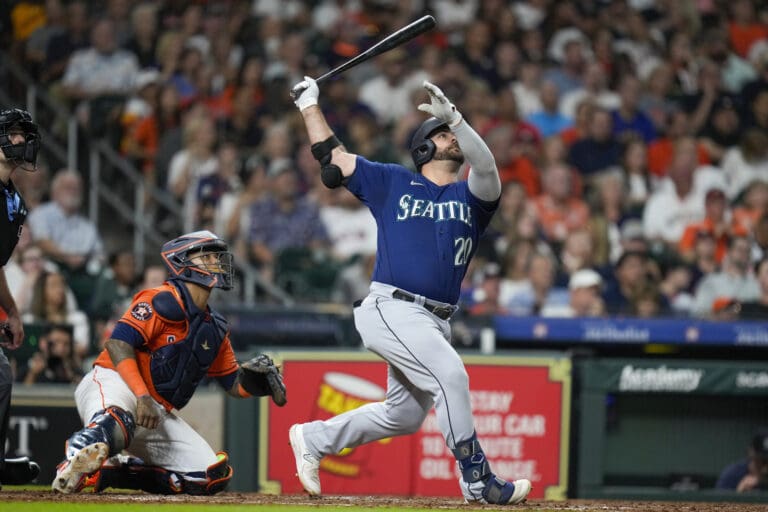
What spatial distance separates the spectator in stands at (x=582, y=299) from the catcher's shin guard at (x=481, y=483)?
3.99m

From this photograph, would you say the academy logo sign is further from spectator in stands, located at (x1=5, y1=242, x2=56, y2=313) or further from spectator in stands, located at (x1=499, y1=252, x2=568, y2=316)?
spectator in stands, located at (x1=5, y1=242, x2=56, y2=313)

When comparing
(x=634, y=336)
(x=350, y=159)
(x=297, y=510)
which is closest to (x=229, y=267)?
(x=350, y=159)

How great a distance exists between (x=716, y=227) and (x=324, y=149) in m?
6.36

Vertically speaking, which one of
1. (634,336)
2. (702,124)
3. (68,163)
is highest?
(702,124)

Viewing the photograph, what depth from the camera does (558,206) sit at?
10992 mm

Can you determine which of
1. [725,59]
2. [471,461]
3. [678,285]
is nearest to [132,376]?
[471,461]

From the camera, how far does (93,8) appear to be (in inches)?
464

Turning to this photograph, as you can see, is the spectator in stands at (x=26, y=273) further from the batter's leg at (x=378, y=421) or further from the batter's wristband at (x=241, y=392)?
the batter's leg at (x=378, y=421)

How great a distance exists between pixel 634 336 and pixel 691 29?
5.20 m

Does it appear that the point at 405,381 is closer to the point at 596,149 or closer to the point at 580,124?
the point at 596,149

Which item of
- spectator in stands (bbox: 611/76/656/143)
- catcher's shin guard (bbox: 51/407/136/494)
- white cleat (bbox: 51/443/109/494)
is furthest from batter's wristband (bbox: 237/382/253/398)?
spectator in stands (bbox: 611/76/656/143)

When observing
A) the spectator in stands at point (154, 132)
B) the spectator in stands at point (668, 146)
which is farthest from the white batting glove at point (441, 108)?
the spectator in stands at point (668, 146)

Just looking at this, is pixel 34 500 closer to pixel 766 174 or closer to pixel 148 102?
pixel 148 102

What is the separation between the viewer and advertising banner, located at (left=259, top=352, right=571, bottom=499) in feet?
25.5
